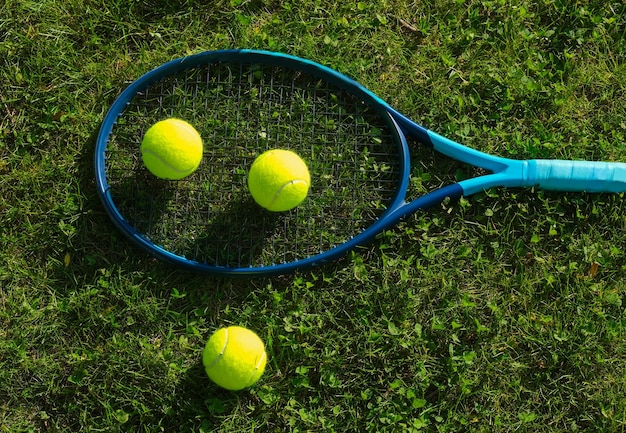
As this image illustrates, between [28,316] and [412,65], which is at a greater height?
[412,65]

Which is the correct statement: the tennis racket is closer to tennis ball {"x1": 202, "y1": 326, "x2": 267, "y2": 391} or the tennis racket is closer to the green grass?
the green grass

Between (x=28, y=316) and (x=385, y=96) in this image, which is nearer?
(x=28, y=316)

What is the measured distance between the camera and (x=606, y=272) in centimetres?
232

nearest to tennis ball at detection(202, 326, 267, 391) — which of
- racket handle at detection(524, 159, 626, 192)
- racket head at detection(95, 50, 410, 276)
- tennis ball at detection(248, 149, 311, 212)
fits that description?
racket head at detection(95, 50, 410, 276)

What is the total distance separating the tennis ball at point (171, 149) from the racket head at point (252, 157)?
0.19 meters

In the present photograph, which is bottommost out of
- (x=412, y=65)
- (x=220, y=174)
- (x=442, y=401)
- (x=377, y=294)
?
(x=442, y=401)

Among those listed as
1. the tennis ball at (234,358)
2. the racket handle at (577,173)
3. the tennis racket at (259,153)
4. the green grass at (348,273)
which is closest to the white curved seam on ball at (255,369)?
the tennis ball at (234,358)

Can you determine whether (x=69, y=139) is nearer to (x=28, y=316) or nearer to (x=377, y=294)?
(x=28, y=316)

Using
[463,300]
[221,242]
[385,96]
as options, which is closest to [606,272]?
[463,300]

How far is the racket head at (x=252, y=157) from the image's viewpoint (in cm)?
221

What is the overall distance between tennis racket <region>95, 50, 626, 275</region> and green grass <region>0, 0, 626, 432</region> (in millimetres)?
118

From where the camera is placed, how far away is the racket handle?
2162 mm

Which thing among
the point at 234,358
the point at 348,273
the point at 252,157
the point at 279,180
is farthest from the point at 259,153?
the point at 234,358

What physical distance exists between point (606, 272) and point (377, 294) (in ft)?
2.91
